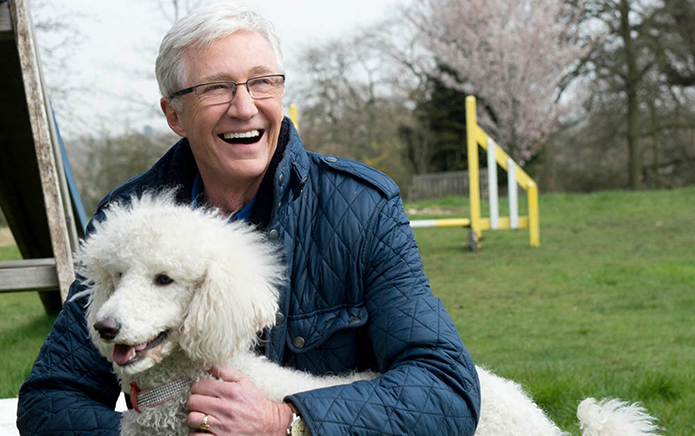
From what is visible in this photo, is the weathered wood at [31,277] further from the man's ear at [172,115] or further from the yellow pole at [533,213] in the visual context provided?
the yellow pole at [533,213]

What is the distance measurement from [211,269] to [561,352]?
4075 mm

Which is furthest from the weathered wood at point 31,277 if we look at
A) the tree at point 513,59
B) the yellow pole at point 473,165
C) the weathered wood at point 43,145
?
the tree at point 513,59

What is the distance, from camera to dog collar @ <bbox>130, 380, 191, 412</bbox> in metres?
1.78

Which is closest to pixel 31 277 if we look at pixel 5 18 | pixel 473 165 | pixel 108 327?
pixel 5 18

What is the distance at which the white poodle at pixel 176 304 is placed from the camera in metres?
1.69

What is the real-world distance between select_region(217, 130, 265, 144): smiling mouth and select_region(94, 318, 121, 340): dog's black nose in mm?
606

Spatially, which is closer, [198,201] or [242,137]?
[242,137]

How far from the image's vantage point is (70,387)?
206 centimetres

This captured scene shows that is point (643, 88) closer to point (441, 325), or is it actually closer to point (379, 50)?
point (379, 50)

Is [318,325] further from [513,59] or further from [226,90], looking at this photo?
[513,59]

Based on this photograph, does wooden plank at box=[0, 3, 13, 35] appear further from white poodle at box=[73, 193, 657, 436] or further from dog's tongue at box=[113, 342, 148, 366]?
dog's tongue at box=[113, 342, 148, 366]

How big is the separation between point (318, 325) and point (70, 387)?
685 millimetres

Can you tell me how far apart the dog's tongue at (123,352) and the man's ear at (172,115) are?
2.22 feet

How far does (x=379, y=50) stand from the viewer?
24656 mm
